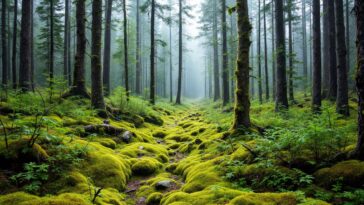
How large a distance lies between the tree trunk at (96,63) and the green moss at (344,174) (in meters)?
9.50

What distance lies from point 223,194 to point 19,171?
405cm

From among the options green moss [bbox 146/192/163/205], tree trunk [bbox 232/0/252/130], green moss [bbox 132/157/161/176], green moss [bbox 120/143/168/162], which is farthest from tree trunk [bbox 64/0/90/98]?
green moss [bbox 146/192/163/205]

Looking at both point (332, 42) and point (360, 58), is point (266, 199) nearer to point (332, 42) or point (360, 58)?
point (360, 58)

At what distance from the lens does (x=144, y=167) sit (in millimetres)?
7668

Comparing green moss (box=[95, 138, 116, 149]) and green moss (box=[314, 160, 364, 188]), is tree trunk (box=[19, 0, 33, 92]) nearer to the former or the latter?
green moss (box=[95, 138, 116, 149])

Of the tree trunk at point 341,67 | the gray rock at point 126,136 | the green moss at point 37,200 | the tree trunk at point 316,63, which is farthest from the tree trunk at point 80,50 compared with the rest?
the tree trunk at point 341,67

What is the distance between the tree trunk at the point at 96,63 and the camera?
1165cm

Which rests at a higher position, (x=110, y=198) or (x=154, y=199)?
(x=110, y=198)

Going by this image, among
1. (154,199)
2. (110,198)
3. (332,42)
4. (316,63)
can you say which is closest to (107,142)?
(154,199)

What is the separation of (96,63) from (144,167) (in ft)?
20.3

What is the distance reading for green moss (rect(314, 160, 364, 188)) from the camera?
4320 millimetres

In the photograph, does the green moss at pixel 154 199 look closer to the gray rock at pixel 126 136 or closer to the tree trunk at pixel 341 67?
the gray rock at pixel 126 136

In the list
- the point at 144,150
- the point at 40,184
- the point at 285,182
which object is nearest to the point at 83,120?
the point at 144,150

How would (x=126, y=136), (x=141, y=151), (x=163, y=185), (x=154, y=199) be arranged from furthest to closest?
(x=126, y=136), (x=141, y=151), (x=163, y=185), (x=154, y=199)
